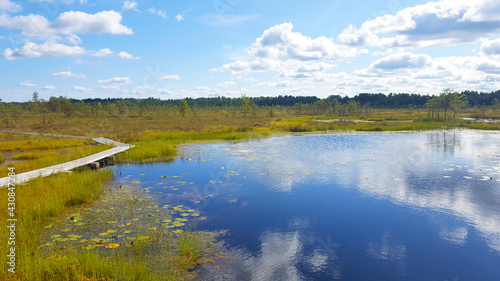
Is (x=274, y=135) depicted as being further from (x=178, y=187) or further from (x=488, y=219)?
(x=488, y=219)

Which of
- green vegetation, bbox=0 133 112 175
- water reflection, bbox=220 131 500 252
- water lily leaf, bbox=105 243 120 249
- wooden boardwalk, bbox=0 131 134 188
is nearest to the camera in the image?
water lily leaf, bbox=105 243 120 249

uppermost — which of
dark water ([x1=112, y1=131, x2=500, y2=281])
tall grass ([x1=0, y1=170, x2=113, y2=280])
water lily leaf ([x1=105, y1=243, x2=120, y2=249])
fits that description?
tall grass ([x1=0, y1=170, x2=113, y2=280])

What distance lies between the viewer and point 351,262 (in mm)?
8398

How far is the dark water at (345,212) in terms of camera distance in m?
8.15

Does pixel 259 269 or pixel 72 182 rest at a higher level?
pixel 72 182

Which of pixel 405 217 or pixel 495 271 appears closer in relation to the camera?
pixel 495 271

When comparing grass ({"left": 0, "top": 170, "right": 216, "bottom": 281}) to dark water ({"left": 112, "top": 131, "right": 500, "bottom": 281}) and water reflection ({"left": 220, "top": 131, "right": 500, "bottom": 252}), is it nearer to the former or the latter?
dark water ({"left": 112, "top": 131, "right": 500, "bottom": 281})

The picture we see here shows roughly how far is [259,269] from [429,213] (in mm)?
8184

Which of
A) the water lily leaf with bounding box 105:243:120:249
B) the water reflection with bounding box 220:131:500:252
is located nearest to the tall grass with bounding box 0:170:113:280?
the water lily leaf with bounding box 105:243:120:249

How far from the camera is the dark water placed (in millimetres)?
8148

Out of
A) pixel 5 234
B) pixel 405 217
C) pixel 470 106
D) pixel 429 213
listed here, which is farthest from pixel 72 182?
pixel 470 106

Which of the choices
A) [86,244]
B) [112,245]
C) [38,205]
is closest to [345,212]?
[112,245]

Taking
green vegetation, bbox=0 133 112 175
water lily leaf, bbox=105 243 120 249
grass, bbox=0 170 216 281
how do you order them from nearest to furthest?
grass, bbox=0 170 216 281, water lily leaf, bbox=105 243 120 249, green vegetation, bbox=0 133 112 175

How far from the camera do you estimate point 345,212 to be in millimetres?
12320
